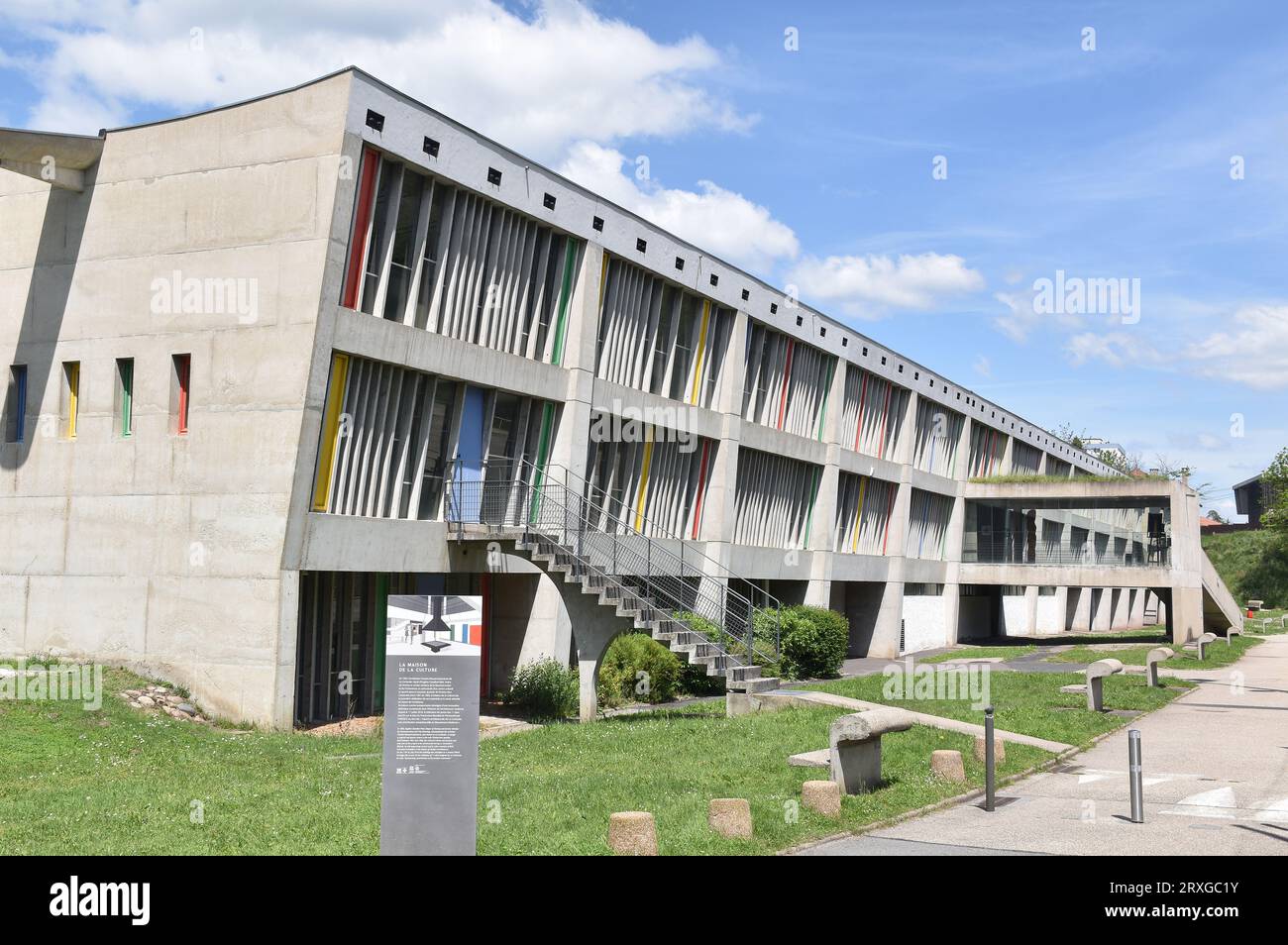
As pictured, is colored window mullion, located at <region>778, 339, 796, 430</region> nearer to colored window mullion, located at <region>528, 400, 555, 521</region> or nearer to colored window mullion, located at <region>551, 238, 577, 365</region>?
colored window mullion, located at <region>551, 238, 577, 365</region>

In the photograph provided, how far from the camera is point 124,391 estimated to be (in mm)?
22500

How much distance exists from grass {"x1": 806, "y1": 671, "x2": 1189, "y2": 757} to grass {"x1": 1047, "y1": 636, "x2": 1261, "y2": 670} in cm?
640

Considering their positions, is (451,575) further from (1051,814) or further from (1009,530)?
(1009,530)

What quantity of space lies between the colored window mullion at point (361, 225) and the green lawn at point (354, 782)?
7.53 metres

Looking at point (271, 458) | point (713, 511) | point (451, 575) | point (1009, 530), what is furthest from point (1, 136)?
point (1009, 530)

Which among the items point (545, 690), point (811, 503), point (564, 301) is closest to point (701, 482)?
point (811, 503)

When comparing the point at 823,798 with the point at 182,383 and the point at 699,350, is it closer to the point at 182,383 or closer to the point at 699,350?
the point at 182,383

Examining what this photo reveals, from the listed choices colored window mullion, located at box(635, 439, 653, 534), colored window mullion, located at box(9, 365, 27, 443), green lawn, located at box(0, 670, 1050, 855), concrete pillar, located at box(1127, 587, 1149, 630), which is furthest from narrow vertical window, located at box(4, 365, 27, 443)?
concrete pillar, located at box(1127, 587, 1149, 630)

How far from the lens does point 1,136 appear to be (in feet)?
69.7

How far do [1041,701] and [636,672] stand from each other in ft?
28.2

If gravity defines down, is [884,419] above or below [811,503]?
above

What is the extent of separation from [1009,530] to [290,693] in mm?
38899

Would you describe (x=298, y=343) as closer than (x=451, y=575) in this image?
Yes

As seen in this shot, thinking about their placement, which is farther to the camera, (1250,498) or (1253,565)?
(1250,498)
